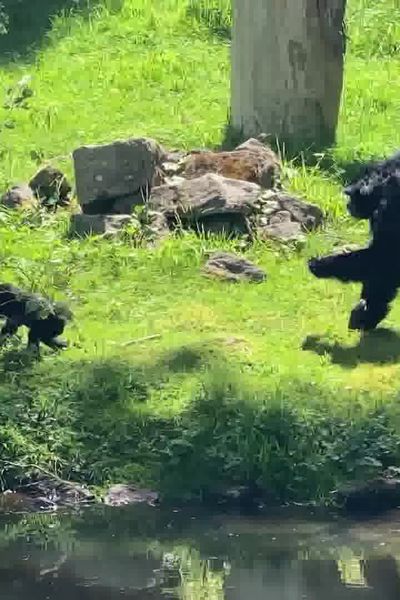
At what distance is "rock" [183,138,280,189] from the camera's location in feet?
37.6

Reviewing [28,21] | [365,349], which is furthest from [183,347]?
[28,21]

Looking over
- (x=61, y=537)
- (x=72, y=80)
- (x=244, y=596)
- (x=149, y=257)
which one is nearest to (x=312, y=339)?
(x=149, y=257)

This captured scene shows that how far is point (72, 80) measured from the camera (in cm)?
1437

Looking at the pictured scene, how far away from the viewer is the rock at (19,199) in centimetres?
1163

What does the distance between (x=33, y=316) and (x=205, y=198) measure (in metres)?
2.49

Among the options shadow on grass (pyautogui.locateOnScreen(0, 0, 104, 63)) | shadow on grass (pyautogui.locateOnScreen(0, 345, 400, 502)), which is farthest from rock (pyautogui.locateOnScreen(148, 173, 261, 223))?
shadow on grass (pyautogui.locateOnScreen(0, 0, 104, 63))

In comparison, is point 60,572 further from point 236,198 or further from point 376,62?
point 376,62

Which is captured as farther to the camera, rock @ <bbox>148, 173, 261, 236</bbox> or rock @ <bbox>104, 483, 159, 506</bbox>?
rock @ <bbox>148, 173, 261, 236</bbox>

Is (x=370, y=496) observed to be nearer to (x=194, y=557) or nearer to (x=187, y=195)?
(x=194, y=557)

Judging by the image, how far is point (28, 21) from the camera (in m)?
15.6

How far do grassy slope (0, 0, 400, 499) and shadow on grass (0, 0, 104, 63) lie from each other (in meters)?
0.84

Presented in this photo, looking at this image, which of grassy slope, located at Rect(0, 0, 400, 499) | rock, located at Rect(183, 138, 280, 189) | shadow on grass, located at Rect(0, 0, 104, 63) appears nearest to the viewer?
grassy slope, located at Rect(0, 0, 400, 499)

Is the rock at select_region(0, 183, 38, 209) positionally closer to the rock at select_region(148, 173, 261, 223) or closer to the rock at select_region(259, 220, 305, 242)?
the rock at select_region(148, 173, 261, 223)

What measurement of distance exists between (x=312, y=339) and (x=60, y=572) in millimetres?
3050
